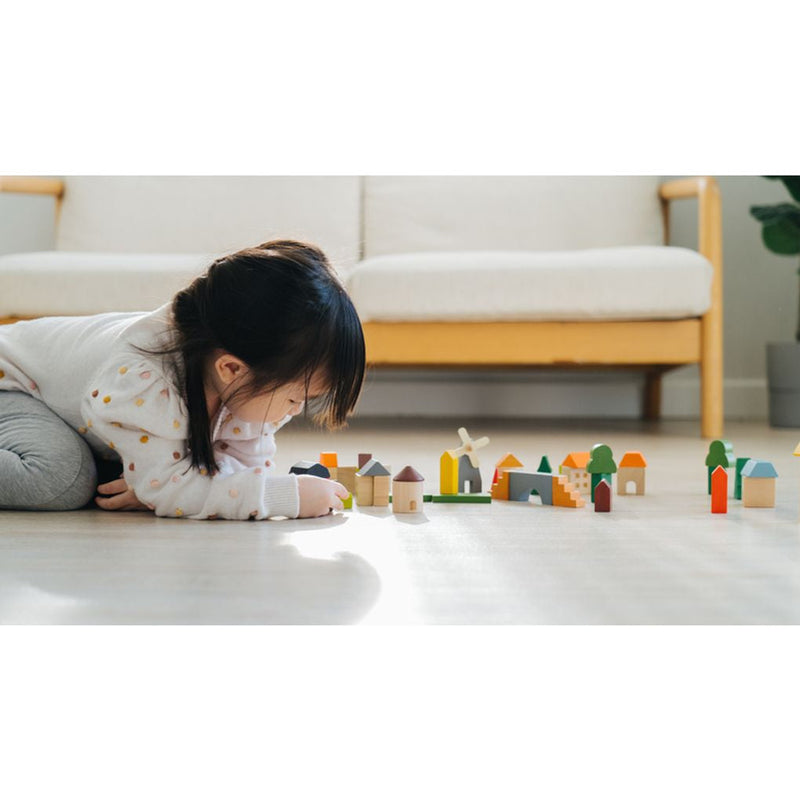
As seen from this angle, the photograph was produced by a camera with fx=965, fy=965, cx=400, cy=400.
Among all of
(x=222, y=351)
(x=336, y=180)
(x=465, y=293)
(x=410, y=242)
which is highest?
(x=336, y=180)

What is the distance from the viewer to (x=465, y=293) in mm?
2197

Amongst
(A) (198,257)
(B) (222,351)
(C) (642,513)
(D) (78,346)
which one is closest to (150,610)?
(B) (222,351)

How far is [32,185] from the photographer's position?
8.81 ft

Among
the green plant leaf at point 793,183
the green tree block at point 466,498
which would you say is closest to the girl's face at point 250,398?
the green tree block at point 466,498

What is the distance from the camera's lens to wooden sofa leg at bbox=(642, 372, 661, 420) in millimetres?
3029

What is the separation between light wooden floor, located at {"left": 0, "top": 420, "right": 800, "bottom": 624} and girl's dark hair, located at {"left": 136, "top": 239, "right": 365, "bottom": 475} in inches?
5.6

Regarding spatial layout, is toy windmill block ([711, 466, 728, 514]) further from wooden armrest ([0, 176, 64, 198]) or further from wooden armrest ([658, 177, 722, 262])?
wooden armrest ([0, 176, 64, 198])

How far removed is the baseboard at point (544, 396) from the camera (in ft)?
10.1

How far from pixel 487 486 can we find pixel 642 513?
0.96 ft

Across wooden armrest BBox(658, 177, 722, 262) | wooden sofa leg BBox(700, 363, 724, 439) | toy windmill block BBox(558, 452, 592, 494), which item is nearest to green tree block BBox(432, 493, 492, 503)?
toy windmill block BBox(558, 452, 592, 494)

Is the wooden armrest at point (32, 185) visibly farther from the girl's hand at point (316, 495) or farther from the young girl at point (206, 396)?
the girl's hand at point (316, 495)

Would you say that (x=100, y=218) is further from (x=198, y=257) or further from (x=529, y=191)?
(x=529, y=191)

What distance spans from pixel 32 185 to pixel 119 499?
185 cm

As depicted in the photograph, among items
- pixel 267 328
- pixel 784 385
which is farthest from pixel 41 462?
pixel 784 385
